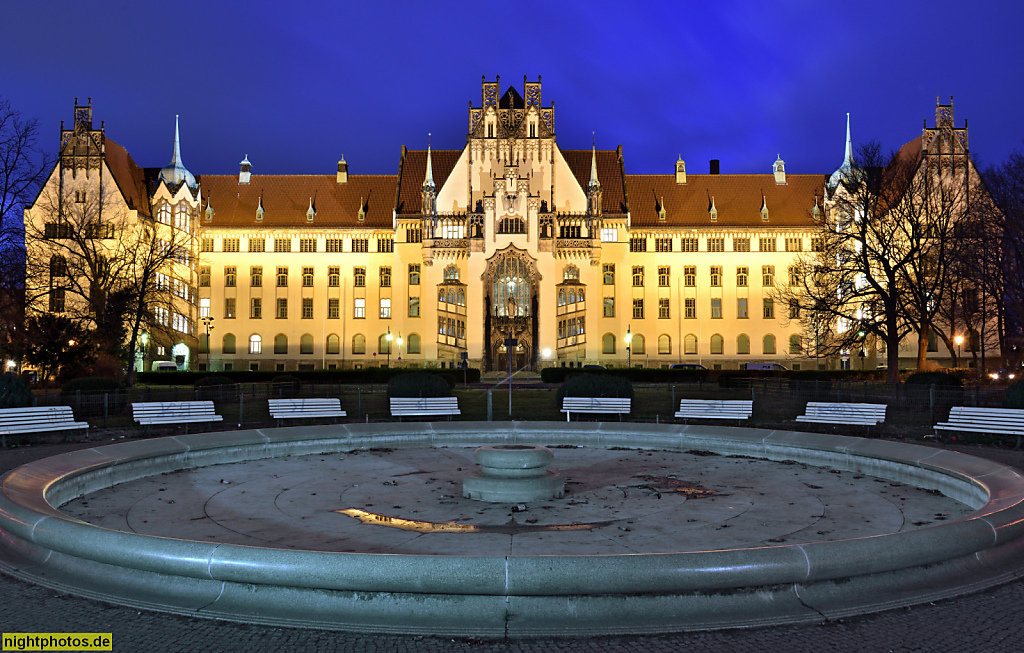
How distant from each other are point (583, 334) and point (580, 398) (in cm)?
4641

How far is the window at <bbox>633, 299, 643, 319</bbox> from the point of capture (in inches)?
2960

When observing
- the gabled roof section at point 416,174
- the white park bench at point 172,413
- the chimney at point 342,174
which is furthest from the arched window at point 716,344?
the white park bench at point 172,413

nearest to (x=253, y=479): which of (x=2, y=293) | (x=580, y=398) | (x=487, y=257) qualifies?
(x=580, y=398)

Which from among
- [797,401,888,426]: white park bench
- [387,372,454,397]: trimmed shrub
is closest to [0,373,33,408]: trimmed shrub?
[387,372,454,397]: trimmed shrub

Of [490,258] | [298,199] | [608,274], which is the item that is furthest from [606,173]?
[298,199]

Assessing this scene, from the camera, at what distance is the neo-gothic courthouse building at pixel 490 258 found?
6925 centimetres

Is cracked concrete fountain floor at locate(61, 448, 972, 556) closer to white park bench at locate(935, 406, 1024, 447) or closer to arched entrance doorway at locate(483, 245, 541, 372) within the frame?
white park bench at locate(935, 406, 1024, 447)

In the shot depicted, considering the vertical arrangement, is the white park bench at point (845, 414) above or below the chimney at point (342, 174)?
below

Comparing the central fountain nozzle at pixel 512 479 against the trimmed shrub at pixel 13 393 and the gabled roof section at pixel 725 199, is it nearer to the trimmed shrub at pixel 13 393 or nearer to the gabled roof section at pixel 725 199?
the trimmed shrub at pixel 13 393

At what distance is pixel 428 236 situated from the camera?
70.7m

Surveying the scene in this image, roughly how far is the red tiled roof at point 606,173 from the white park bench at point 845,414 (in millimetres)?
54801

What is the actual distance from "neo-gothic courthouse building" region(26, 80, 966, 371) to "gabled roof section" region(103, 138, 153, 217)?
10.5 inches

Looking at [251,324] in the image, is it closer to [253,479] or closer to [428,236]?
[428,236]

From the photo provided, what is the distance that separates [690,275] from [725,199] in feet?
32.0
